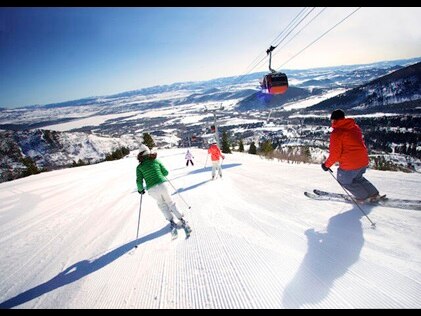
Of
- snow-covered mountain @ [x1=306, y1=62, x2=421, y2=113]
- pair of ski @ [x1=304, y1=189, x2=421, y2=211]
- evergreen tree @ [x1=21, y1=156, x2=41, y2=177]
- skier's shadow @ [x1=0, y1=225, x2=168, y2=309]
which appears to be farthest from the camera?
snow-covered mountain @ [x1=306, y1=62, x2=421, y2=113]

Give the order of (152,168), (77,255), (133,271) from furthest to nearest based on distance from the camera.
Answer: (152,168) → (77,255) → (133,271)

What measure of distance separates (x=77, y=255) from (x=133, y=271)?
147cm

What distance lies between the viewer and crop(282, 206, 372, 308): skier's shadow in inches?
101

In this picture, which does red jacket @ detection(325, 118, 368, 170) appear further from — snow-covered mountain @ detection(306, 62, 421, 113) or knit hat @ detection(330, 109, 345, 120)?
snow-covered mountain @ detection(306, 62, 421, 113)

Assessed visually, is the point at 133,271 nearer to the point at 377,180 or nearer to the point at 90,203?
the point at 90,203

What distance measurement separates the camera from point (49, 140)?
159 metres

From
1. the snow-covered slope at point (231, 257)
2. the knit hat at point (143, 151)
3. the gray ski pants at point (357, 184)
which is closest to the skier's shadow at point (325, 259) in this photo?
the snow-covered slope at point (231, 257)

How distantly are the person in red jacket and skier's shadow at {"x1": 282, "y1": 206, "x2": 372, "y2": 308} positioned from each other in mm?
498

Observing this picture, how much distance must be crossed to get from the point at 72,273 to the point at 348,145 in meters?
4.85

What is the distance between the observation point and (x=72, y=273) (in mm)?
3654

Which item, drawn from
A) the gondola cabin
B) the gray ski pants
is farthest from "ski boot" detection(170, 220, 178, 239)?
the gondola cabin

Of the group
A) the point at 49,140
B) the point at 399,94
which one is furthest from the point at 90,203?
the point at 399,94

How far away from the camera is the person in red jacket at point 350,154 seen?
4402mm

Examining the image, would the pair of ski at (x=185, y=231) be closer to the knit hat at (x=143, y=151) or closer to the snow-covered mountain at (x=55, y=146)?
the knit hat at (x=143, y=151)
